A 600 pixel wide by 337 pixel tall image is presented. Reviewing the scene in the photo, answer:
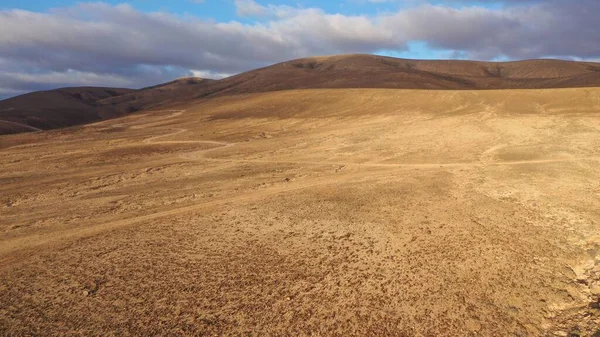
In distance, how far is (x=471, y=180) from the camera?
42.7 ft

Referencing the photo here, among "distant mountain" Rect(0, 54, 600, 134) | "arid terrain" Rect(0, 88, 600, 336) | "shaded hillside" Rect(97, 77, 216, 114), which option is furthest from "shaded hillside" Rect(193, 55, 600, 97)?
"arid terrain" Rect(0, 88, 600, 336)

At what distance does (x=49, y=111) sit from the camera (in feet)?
282

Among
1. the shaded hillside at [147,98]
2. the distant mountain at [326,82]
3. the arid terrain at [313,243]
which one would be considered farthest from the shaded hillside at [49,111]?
the arid terrain at [313,243]

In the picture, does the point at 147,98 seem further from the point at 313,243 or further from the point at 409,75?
the point at 313,243

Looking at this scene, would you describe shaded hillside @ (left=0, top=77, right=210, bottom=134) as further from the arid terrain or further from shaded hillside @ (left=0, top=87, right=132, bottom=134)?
the arid terrain

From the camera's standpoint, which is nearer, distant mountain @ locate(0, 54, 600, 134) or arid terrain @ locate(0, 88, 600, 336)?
arid terrain @ locate(0, 88, 600, 336)

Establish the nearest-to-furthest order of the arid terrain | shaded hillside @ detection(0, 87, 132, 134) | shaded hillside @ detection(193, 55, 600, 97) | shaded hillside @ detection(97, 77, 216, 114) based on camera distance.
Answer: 1. the arid terrain
2. shaded hillside @ detection(193, 55, 600, 97)
3. shaded hillside @ detection(0, 87, 132, 134)
4. shaded hillside @ detection(97, 77, 216, 114)

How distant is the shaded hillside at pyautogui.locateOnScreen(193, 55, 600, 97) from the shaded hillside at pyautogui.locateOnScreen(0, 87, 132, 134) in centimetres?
2731

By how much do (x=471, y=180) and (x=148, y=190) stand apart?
10493 millimetres

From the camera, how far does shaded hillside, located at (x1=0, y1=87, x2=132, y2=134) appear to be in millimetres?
70181

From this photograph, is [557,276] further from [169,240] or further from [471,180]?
[169,240]

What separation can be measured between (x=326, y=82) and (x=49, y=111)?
197ft

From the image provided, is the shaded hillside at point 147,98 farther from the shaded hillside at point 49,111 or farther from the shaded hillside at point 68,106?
the shaded hillside at point 49,111

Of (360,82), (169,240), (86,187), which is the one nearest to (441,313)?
(169,240)
